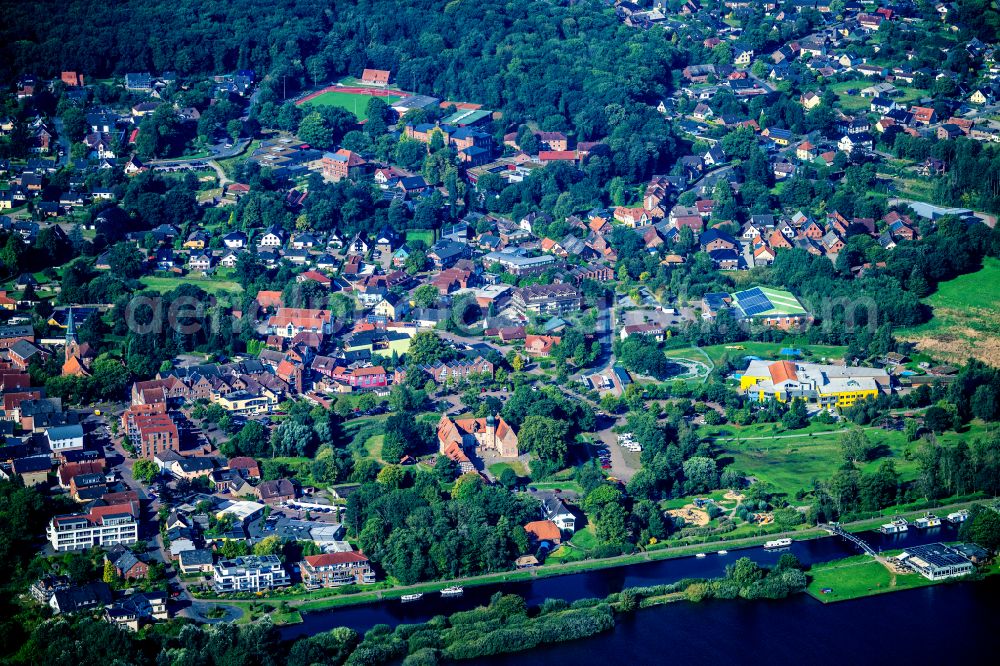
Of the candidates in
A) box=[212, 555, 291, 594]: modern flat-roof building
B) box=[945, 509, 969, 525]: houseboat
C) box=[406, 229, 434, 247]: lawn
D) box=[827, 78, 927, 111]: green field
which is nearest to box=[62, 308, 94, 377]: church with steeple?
box=[212, 555, 291, 594]: modern flat-roof building

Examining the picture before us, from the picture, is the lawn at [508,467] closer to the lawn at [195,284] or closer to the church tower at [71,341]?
the church tower at [71,341]

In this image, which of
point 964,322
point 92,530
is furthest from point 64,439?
point 964,322

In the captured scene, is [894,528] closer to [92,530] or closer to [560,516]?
[560,516]

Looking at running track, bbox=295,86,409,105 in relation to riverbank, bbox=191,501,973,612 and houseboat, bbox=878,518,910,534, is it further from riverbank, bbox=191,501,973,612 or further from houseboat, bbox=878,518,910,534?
houseboat, bbox=878,518,910,534

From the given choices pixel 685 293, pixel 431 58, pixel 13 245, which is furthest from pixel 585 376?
pixel 431 58

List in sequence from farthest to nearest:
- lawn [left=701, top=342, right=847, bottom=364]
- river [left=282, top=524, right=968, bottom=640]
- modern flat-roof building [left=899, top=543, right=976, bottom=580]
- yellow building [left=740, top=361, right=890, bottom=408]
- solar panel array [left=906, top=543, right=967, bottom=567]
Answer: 1. lawn [left=701, top=342, right=847, bottom=364]
2. yellow building [left=740, top=361, right=890, bottom=408]
3. solar panel array [left=906, top=543, right=967, bottom=567]
4. modern flat-roof building [left=899, top=543, right=976, bottom=580]
5. river [left=282, top=524, right=968, bottom=640]
